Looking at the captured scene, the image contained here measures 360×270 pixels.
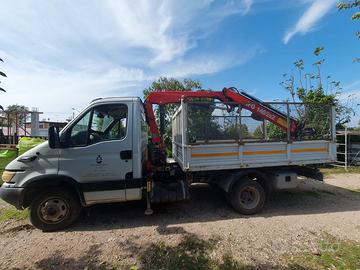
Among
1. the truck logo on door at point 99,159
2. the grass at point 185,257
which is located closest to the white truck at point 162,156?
the truck logo on door at point 99,159

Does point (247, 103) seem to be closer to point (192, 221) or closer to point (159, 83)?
point (192, 221)

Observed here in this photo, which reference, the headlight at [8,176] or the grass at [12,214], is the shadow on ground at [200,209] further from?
the headlight at [8,176]

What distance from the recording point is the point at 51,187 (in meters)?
4.73

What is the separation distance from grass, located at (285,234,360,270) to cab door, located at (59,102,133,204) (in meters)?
3.15

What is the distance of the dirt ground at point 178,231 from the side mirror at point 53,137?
1610mm

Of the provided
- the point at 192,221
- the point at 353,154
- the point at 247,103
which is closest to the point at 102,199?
the point at 192,221

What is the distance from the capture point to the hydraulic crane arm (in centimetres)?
600

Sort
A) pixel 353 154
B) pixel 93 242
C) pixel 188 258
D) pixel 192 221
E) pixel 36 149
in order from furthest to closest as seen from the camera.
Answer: pixel 353 154, pixel 192 221, pixel 36 149, pixel 93 242, pixel 188 258

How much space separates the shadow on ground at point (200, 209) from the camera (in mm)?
5082

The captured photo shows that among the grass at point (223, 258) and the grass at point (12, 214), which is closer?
the grass at point (223, 258)

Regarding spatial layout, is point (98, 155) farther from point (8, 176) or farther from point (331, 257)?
point (331, 257)

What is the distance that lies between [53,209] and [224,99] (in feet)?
14.7

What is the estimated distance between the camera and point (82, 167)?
15.5ft

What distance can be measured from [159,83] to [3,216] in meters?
14.5
